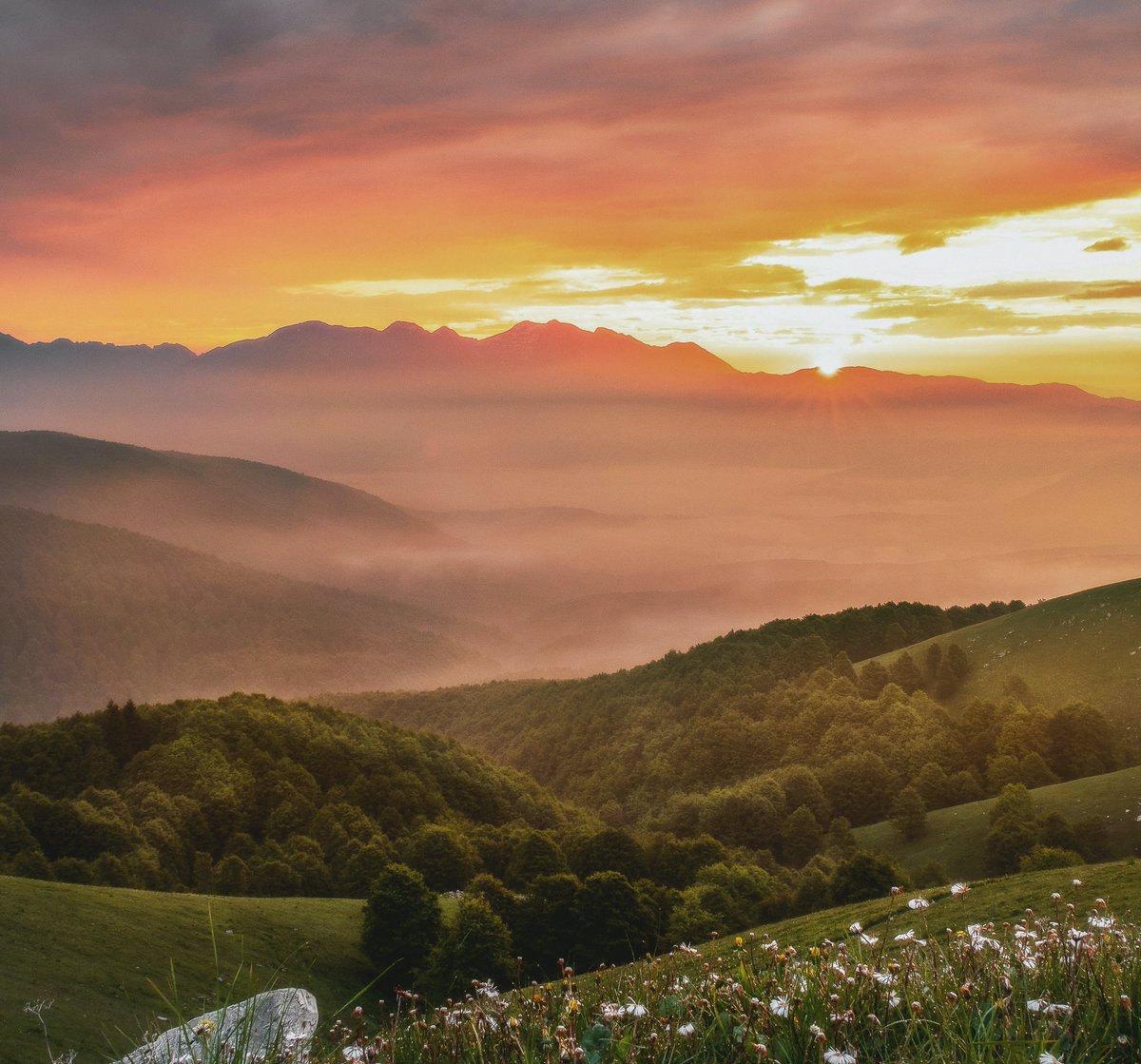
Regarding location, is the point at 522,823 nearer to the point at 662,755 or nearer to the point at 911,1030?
the point at 662,755

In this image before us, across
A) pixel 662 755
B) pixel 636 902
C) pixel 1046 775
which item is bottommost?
pixel 662 755

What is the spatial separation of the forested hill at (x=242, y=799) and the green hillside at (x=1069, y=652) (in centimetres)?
7359

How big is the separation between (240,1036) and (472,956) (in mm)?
62474

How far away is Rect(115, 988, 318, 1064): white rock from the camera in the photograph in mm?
5645

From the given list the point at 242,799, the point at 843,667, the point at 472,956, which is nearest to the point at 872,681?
the point at 843,667

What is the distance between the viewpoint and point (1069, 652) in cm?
15525

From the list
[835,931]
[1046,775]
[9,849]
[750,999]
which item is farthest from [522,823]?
[750,999]

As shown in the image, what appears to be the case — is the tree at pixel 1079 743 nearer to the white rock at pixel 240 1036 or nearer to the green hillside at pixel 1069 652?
the green hillside at pixel 1069 652

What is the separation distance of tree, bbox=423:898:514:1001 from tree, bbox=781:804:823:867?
60936 mm

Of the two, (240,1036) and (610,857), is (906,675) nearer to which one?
(610,857)

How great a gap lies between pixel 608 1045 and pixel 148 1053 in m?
2.85

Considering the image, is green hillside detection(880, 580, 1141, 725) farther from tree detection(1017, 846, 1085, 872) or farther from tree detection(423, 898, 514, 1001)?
tree detection(423, 898, 514, 1001)

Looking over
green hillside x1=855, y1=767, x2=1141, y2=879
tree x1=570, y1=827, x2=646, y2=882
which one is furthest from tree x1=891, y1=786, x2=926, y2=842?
tree x1=570, y1=827, x2=646, y2=882

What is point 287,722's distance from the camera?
140m
